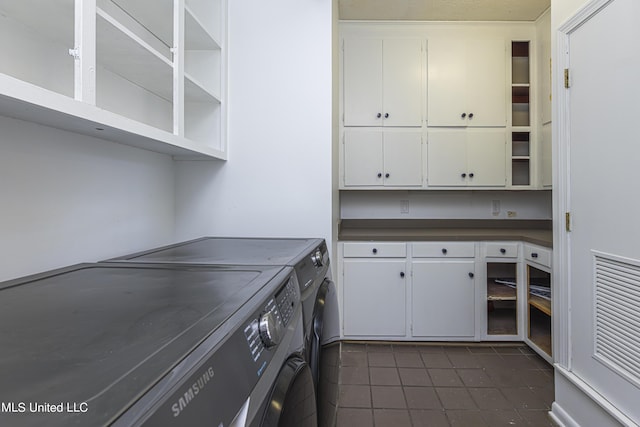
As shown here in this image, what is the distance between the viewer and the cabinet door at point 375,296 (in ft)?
7.81

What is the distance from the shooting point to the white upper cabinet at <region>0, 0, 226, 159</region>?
737 millimetres

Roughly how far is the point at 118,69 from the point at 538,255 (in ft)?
8.37

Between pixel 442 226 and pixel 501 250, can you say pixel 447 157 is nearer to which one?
pixel 442 226

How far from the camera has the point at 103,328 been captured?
510 mm

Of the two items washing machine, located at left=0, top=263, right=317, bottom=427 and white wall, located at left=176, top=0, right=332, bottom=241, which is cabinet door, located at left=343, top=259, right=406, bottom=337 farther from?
washing machine, located at left=0, top=263, right=317, bottom=427

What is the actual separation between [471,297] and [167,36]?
243 centimetres

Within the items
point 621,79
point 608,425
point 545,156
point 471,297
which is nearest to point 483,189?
point 545,156

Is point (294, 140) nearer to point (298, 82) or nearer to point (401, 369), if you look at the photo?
point (298, 82)

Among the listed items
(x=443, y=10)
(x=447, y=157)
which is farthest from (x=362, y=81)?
(x=447, y=157)

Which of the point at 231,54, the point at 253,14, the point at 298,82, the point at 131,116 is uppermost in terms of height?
the point at 253,14

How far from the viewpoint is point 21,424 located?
284 mm

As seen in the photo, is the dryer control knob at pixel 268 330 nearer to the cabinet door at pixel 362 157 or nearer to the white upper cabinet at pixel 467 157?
the cabinet door at pixel 362 157

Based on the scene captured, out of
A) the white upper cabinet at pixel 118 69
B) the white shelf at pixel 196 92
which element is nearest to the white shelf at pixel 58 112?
the white upper cabinet at pixel 118 69

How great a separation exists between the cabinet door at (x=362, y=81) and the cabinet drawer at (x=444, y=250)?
1036 mm
